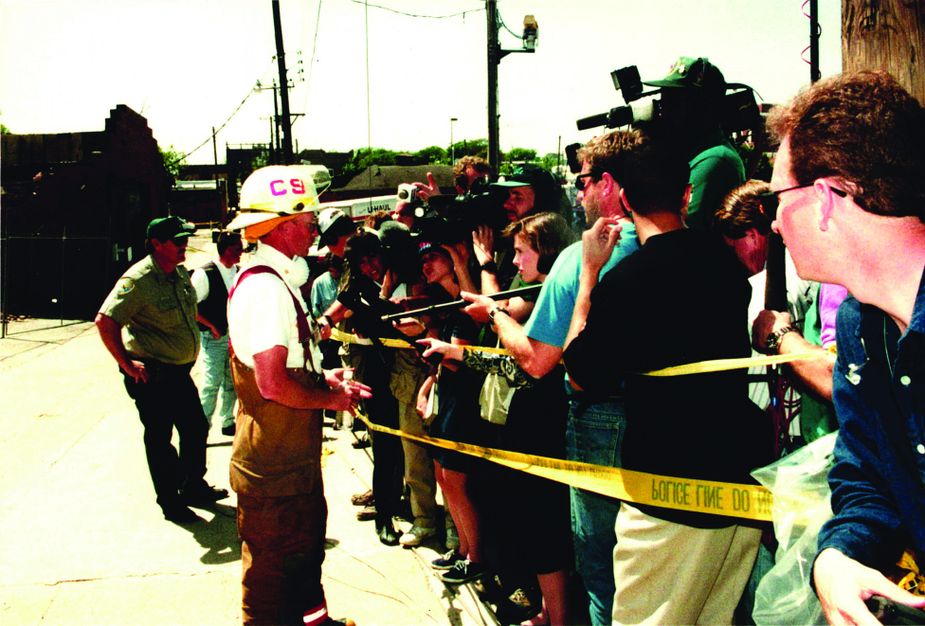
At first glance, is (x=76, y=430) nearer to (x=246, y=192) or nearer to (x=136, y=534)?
(x=136, y=534)

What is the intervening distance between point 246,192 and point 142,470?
13.4 ft

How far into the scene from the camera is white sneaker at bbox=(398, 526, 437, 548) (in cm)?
454

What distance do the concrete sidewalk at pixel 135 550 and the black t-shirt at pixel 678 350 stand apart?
79.0 inches

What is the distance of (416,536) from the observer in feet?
15.0

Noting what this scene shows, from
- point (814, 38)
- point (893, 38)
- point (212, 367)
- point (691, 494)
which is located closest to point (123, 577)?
point (212, 367)

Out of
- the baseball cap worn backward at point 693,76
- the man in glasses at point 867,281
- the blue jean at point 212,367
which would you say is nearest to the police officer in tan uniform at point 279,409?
the baseball cap worn backward at point 693,76

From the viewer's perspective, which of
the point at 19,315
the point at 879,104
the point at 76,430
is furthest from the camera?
the point at 19,315

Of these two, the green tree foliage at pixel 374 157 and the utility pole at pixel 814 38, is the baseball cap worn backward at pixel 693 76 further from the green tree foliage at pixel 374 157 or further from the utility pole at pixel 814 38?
the green tree foliage at pixel 374 157

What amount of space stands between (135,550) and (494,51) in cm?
1277

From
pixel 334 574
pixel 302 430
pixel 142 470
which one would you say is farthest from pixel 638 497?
pixel 142 470

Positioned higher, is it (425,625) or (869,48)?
(869,48)

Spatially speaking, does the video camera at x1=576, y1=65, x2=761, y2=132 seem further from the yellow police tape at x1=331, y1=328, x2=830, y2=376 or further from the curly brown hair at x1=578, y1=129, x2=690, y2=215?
the yellow police tape at x1=331, y1=328, x2=830, y2=376

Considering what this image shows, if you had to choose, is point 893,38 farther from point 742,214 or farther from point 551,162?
point 551,162

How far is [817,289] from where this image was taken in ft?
8.80
